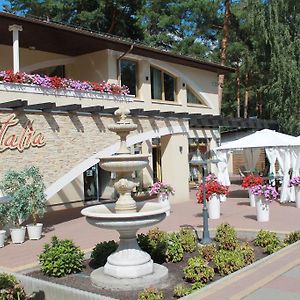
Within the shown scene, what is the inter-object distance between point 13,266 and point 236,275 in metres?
4.24

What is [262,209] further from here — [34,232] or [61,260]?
[61,260]

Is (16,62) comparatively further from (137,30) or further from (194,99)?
(137,30)

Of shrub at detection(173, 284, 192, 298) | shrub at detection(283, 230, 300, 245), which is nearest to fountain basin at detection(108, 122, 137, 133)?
shrub at detection(173, 284, 192, 298)

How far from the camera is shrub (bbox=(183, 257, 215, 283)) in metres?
6.91

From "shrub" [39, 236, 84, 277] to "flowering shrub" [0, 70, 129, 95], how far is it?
324 inches

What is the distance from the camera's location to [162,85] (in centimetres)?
2322

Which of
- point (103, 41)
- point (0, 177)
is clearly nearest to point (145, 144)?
point (103, 41)

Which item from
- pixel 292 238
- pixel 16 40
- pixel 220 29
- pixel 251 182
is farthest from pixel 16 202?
pixel 220 29

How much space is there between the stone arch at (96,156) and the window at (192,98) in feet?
19.7

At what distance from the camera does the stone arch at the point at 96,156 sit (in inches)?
520

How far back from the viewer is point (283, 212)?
1486 centimetres

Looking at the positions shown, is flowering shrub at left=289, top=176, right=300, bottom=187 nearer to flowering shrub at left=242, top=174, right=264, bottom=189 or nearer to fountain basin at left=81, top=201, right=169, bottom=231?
flowering shrub at left=242, top=174, right=264, bottom=189

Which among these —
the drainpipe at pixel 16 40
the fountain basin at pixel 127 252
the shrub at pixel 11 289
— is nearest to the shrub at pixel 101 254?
the fountain basin at pixel 127 252

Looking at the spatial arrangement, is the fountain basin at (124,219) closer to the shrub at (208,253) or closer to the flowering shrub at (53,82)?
the shrub at (208,253)
